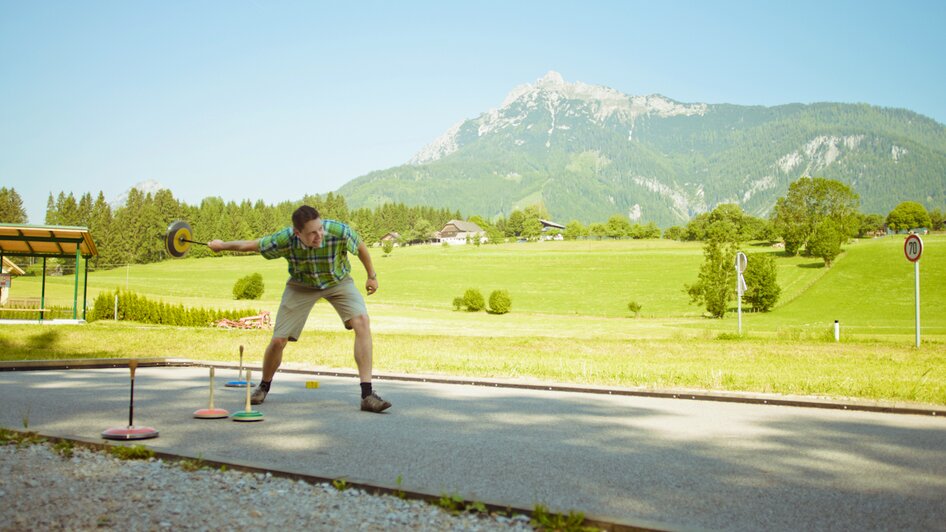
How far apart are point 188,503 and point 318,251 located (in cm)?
411

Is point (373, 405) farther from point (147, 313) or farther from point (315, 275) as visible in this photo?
point (147, 313)

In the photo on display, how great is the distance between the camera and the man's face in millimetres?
8234

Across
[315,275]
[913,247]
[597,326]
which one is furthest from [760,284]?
[315,275]

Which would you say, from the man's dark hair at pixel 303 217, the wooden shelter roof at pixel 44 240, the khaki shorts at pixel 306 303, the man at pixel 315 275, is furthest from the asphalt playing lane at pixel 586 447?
the wooden shelter roof at pixel 44 240

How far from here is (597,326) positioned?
42062 millimetres

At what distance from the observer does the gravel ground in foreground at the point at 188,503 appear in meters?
4.39

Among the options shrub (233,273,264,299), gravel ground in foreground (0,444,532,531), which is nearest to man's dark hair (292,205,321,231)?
gravel ground in foreground (0,444,532,531)

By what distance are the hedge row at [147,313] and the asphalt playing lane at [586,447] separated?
70.7 feet

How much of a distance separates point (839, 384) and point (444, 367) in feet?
23.6

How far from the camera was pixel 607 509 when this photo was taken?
4.73m

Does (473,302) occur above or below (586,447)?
above

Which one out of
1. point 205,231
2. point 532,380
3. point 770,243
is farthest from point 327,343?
point 205,231

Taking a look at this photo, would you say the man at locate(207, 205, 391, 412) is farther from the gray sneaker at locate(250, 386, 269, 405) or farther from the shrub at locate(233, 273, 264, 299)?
the shrub at locate(233, 273, 264, 299)

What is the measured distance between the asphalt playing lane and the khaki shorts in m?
0.98
